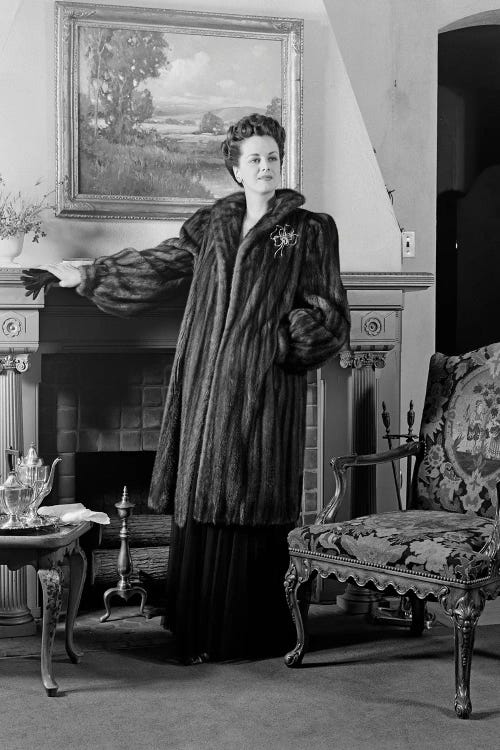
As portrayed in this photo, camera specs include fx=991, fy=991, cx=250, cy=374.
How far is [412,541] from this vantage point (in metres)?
2.94

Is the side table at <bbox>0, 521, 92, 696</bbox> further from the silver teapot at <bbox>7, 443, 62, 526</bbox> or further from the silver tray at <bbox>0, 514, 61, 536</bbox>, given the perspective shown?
the silver teapot at <bbox>7, 443, 62, 526</bbox>

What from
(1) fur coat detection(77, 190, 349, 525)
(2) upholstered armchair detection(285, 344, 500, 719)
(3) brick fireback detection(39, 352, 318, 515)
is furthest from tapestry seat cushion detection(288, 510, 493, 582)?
(3) brick fireback detection(39, 352, 318, 515)

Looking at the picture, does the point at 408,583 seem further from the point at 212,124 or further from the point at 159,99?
the point at 159,99

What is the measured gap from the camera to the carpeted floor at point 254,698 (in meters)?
2.60

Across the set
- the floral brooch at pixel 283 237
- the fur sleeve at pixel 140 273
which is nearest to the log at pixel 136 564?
the fur sleeve at pixel 140 273

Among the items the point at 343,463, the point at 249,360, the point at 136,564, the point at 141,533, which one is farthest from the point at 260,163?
the point at 136,564

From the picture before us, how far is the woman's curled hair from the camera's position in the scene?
334 cm

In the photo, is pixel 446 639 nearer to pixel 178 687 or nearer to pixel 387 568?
pixel 387 568

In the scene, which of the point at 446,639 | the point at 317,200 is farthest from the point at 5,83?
the point at 446,639

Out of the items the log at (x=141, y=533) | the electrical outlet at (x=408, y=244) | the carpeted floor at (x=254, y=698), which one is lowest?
the carpeted floor at (x=254, y=698)

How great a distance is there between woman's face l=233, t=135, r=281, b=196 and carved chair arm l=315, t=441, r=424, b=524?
0.95 metres

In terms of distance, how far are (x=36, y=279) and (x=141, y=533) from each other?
1.20m

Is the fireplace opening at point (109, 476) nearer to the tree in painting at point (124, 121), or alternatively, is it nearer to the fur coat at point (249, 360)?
the fur coat at point (249, 360)

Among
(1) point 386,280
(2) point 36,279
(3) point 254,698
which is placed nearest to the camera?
(3) point 254,698
